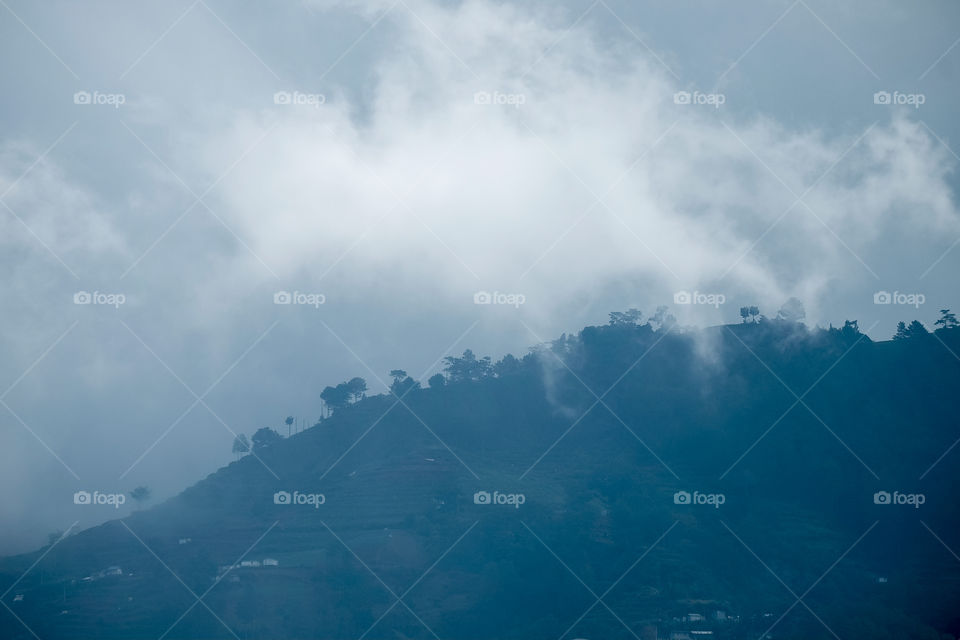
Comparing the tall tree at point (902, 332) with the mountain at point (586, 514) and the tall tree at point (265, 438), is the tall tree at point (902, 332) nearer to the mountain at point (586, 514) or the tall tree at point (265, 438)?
the mountain at point (586, 514)

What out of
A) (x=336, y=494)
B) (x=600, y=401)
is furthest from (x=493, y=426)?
(x=336, y=494)

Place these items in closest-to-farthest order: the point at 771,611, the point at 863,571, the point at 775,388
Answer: the point at 771,611, the point at 863,571, the point at 775,388

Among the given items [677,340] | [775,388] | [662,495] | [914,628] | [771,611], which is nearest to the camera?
[914,628]

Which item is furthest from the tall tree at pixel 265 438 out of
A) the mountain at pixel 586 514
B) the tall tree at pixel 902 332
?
the tall tree at pixel 902 332

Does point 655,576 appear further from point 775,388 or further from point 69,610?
point 69,610

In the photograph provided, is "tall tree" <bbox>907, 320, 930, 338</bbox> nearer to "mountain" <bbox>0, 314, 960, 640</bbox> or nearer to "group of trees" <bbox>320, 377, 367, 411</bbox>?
"mountain" <bbox>0, 314, 960, 640</bbox>

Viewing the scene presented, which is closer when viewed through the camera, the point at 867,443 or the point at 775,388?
the point at 867,443

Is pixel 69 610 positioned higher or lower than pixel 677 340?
lower

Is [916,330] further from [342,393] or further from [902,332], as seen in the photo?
[342,393]
